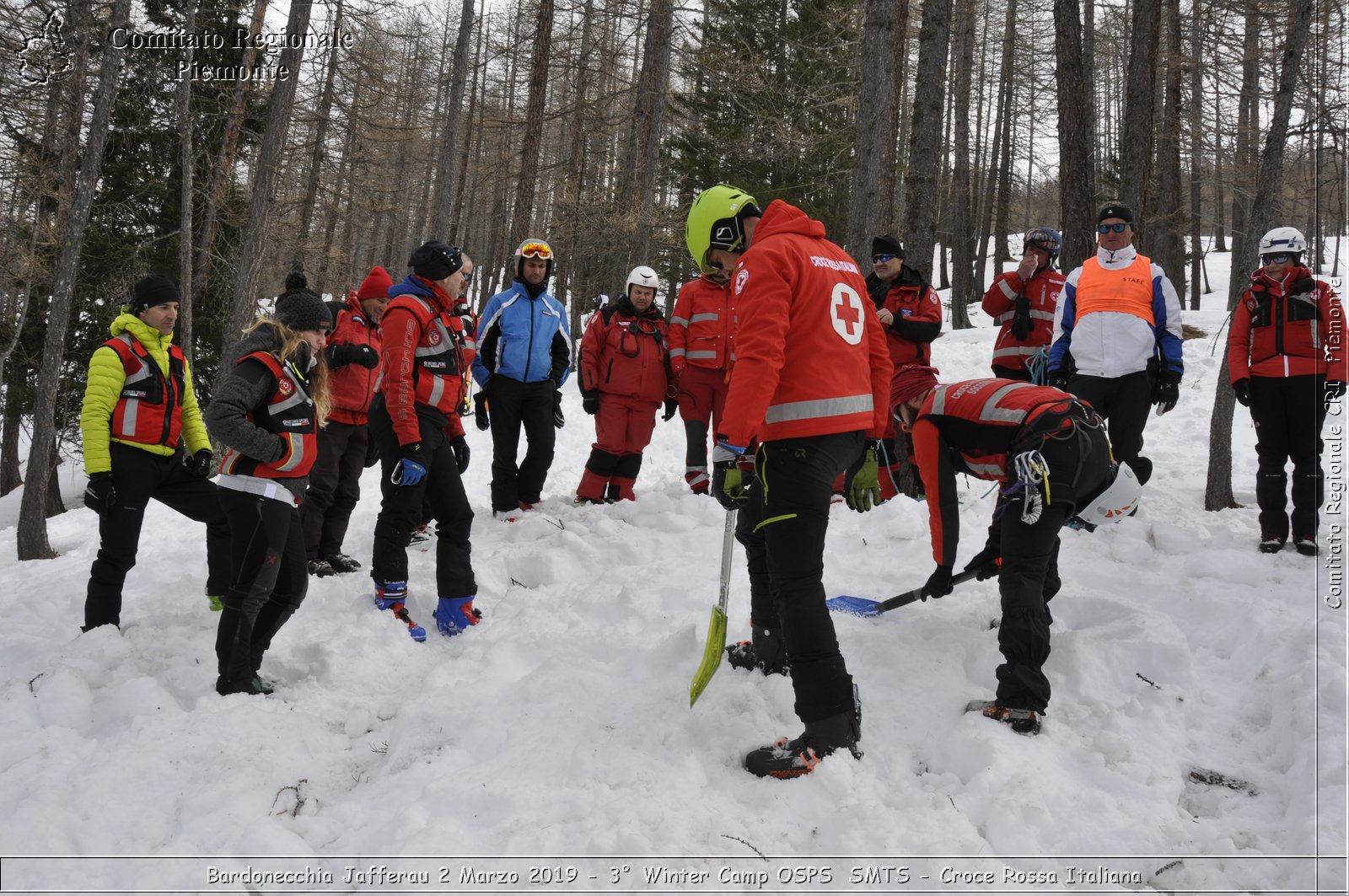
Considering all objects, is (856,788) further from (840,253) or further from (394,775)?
(840,253)

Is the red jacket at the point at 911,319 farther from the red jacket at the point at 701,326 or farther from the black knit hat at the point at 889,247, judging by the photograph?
the red jacket at the point at 701,326

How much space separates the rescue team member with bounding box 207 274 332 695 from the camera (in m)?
3.75

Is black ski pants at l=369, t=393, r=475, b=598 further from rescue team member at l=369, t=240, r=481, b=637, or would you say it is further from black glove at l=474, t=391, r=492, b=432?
black glove at l=474, t=391, r=492, b=432

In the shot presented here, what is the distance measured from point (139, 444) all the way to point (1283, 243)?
7550mm

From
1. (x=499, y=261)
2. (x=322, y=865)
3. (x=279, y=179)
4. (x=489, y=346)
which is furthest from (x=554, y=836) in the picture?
(x=499, y=261)

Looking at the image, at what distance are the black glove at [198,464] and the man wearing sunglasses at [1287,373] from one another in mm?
6796

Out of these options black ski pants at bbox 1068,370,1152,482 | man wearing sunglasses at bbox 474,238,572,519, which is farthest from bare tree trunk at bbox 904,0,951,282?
man wearing sunglasses at bbox 474,238,572,519

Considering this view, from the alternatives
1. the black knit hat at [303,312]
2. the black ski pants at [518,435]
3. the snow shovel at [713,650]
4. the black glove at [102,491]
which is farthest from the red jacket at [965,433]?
the black glove at [102,491]

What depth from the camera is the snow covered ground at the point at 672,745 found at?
8.82 feet

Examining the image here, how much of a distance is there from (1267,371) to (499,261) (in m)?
19.4

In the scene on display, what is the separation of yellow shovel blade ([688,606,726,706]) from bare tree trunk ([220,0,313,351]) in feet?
32.3

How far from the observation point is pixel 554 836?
2760 millimetres

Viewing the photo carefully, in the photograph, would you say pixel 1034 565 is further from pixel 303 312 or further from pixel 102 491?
pixel 102 491

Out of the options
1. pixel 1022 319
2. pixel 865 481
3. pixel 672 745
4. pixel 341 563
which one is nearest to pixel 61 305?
pixel 341 563
